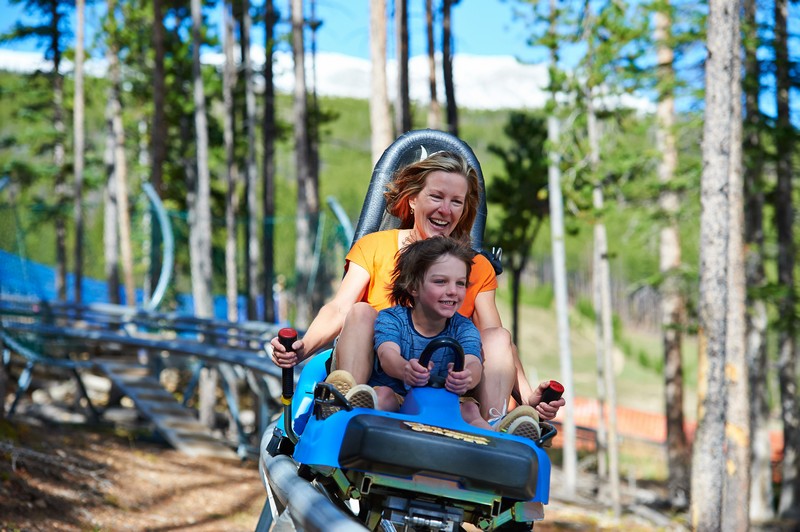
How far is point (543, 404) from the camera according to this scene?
12.0ft

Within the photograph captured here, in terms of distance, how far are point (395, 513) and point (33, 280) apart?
Answer: 12.3 m

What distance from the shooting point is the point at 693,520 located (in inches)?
430

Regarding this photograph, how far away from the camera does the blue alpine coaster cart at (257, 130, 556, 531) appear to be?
2.95 metres

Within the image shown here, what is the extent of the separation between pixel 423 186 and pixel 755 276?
1683cm

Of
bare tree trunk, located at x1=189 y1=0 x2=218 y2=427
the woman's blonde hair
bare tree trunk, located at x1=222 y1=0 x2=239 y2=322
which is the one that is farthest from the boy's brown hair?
bare tree trunk, located at x1=222 y1=0 x2=239 y2=322

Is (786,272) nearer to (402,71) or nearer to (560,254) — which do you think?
(560,254)

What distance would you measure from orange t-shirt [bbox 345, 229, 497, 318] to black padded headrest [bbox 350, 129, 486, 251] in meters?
0.58

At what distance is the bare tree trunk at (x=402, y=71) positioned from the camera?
20016 mm

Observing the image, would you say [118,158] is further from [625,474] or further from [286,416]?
[286,416]

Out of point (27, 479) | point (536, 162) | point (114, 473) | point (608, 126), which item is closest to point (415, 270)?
point (27, 479)

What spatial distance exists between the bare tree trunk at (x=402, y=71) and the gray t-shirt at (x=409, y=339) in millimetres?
15889

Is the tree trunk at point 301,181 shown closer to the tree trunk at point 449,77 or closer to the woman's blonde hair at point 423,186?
the tree trunk at point 449,77

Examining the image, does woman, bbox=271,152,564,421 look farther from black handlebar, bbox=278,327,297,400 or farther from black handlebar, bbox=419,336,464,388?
black handlebar, bbox=419,336,464,388

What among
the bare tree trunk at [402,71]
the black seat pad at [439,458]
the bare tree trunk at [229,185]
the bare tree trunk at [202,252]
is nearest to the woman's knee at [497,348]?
the black seat pad at [439,458]
